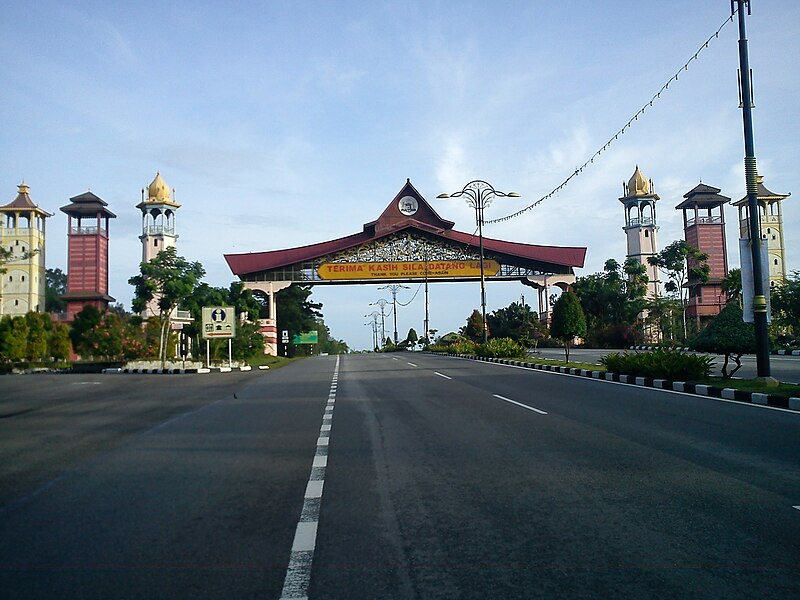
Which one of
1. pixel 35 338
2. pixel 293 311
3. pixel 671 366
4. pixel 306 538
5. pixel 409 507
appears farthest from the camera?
pixel 293 311

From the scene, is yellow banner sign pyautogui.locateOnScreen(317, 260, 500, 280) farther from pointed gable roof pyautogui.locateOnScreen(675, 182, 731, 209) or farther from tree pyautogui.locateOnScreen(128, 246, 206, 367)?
tree pyautogui.locateOnScreen(128, 246, 206, 367)

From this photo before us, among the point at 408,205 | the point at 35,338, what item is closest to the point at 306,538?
the point at 35,338

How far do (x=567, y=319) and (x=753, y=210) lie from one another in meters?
14.4

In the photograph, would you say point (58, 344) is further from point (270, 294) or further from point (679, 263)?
point (679, 263)

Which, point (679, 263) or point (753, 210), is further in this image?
point (679, 263)

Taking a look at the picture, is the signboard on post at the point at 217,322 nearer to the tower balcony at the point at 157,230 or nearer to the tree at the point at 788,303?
the tree at the point at 788,303

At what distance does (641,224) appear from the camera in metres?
69.0

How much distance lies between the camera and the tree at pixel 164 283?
34188 millimetres

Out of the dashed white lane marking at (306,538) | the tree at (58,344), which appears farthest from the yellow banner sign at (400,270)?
the dashed white lane marking at (306,538)

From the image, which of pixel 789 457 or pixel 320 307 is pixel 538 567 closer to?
pixel 789 457

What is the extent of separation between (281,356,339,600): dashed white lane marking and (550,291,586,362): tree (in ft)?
70.9

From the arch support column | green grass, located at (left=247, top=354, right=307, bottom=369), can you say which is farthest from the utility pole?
the arch support column

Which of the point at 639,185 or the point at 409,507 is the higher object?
the point at 639,185

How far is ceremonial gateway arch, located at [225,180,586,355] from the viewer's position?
64312mm
